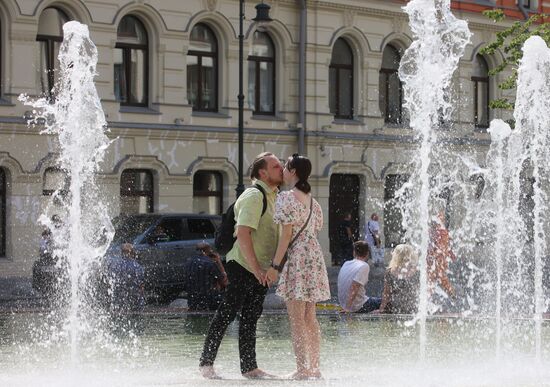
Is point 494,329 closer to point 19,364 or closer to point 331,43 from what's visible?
point 19,364

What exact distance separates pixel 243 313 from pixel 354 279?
6224 millimetres

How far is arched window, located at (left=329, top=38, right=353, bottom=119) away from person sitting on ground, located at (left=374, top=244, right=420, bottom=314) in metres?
21.2

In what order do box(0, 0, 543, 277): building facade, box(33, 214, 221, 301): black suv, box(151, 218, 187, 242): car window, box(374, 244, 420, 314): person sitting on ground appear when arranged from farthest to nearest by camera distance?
box(0, 0, 543, 277): building facade < box(151, 218, 187, 242): car window < box(33, 214, 221, 301): black suv < box(374, 244, 420, 314): person sitting on ground

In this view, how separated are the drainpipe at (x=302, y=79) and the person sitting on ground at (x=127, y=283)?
50.4ft

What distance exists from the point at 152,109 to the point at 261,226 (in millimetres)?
23296

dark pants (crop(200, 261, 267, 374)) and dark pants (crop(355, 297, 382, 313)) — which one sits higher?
dark pants (crop(200, 261, 267, 374))

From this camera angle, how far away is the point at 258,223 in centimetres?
1162

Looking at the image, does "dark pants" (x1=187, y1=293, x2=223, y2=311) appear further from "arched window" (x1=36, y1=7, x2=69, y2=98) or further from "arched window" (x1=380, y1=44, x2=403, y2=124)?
"arched window" (x1=380, y1=44, x2=403, y2=124)

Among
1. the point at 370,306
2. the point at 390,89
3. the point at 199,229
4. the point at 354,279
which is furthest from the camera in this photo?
the point at 390,89

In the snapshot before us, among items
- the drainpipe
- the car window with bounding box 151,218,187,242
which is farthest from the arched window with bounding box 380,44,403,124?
the car window with bounding box 151,218,187,242

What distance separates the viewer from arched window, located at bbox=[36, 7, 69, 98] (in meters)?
32.2

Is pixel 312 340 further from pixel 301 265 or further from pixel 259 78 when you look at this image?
pixel 259 78

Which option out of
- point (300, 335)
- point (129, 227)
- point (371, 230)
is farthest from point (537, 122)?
point (371, 230)

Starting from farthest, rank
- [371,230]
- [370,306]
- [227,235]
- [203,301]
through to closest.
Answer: [371,230] < [203,301] < [370,306] < [227,235]
